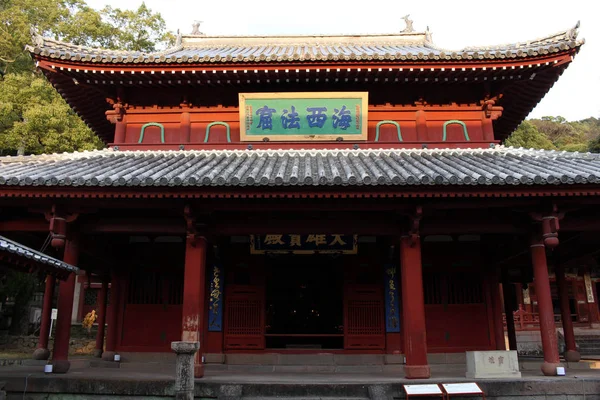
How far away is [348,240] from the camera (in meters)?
12.8

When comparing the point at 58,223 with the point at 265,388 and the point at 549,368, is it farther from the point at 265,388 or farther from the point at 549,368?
the point at 549,368

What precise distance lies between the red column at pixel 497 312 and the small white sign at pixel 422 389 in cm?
545

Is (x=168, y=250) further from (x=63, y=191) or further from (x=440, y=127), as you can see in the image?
(x=440, y=127)

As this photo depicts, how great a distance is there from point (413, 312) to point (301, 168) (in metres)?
4.19

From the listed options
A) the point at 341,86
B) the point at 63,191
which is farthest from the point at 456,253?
the point at 63,191

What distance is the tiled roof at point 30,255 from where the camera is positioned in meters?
7.88

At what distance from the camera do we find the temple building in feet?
34.7

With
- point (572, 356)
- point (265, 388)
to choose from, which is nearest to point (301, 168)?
point (265, 388)

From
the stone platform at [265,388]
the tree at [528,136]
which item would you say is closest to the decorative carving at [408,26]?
the stone platform at [265,388]

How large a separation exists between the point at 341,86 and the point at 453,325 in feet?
25.4

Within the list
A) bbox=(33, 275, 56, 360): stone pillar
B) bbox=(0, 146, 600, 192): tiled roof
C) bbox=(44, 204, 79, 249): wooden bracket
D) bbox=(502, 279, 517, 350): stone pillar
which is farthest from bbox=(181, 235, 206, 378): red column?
bbox=(502, 279, 517, 350): stone pillar

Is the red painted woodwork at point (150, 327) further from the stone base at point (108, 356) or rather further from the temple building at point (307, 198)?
the stone base at point (108, 356)

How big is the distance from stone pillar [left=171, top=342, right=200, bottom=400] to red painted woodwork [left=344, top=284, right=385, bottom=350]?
19.6 ft

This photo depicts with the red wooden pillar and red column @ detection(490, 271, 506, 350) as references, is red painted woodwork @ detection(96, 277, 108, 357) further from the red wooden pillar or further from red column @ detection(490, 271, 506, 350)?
the red wooden pillar
